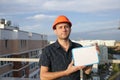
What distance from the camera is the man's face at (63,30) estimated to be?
2.73 meters

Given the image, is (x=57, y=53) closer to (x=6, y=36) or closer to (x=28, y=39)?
(x=6, y=36)

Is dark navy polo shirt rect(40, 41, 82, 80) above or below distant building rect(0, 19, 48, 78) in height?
above

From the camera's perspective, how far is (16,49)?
29.2 m

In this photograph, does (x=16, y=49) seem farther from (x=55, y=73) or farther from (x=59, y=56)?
(x=55, y=73)

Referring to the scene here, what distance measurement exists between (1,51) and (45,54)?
22593mm

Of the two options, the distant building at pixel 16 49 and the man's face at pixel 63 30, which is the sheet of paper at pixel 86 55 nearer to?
the man's face at pixel 63 30

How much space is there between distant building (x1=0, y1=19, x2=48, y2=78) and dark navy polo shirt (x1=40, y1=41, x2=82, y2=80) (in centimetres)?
2144

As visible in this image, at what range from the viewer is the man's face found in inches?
107

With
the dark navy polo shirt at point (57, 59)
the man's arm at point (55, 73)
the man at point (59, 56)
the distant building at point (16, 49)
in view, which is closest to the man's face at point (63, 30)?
the man at point (59, 56)

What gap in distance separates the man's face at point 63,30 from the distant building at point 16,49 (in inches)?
849

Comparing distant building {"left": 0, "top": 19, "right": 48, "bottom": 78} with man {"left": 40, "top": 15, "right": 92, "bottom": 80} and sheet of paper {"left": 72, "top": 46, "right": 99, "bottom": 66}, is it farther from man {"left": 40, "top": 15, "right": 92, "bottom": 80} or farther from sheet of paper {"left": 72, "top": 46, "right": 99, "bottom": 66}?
sheet of paper {"left": 72, "top": 46, "right": 99, "bottom": 66}

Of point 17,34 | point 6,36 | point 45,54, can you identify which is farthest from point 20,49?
point 45,54

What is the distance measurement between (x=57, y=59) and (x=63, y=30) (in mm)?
299

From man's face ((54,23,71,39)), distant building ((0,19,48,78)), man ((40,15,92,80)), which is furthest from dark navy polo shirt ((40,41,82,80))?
distant building ((0,19,48,78))
